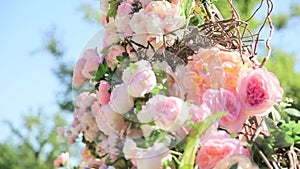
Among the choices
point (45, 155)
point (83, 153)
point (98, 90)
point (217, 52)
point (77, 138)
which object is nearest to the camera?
point (217, 52)

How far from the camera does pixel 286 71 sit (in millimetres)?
5320

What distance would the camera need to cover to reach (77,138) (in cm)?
165

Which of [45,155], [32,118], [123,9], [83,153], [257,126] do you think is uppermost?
[123,9]

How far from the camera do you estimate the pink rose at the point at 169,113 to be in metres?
0.63

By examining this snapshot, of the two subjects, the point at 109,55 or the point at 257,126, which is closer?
the point at 257,126

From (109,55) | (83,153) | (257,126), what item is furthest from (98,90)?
(83,153)

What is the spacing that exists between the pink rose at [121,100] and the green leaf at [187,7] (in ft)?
0.65

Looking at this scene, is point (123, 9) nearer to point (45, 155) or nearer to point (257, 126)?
point (257, 126)

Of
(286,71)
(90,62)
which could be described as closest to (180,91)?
(90,62)

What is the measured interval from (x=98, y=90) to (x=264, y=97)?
32cm

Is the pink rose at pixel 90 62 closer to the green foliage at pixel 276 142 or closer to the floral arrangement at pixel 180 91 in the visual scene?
the floral arrangement at pixel 180 91

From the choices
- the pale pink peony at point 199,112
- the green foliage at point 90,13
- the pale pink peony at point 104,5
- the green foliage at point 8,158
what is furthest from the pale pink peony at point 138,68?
the green foliage at point 8,158

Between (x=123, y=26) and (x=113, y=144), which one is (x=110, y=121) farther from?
(x=123, y=26)

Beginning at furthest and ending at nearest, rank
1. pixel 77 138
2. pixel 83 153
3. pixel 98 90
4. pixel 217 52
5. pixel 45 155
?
pixel 45 155 < pixel 77 138 < pixel 83 153 < pixel 98 90 < pixel 217 52
